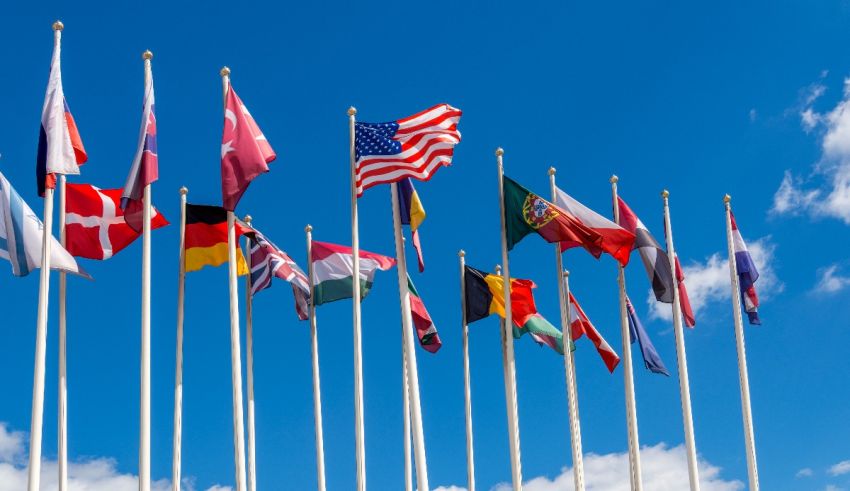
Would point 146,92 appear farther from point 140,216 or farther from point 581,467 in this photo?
point 581,467

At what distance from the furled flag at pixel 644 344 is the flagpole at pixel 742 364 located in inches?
114

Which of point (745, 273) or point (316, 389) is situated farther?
point (745, 273)

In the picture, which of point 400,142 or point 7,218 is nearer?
point 7,218

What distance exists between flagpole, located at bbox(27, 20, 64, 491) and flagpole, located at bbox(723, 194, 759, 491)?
21.9 m

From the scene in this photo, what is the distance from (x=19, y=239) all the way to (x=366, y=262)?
Result: 30.6 feet

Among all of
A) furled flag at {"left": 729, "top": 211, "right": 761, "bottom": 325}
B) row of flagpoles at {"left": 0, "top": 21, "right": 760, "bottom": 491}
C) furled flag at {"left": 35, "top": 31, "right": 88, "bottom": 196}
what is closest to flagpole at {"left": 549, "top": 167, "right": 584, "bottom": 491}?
row of flagpoles at {"left": 0, "top": 21, "right": 760, "bottom": 491}

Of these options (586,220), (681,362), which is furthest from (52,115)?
(681,362)

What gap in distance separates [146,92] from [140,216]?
3039 millimetres

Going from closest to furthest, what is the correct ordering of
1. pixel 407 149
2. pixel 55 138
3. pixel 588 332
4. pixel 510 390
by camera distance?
pixel 55 138, pixel 407 149, pixel 510 390, pixel 588 332

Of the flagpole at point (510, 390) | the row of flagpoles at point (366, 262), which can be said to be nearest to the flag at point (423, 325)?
the row of flagpoles at point (366, 262)

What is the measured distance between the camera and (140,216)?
29.3m

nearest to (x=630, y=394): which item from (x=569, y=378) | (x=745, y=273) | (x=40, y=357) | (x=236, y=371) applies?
(x=569, y=378)

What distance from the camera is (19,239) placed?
90.0 feet

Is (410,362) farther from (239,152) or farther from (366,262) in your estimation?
(239,152)
